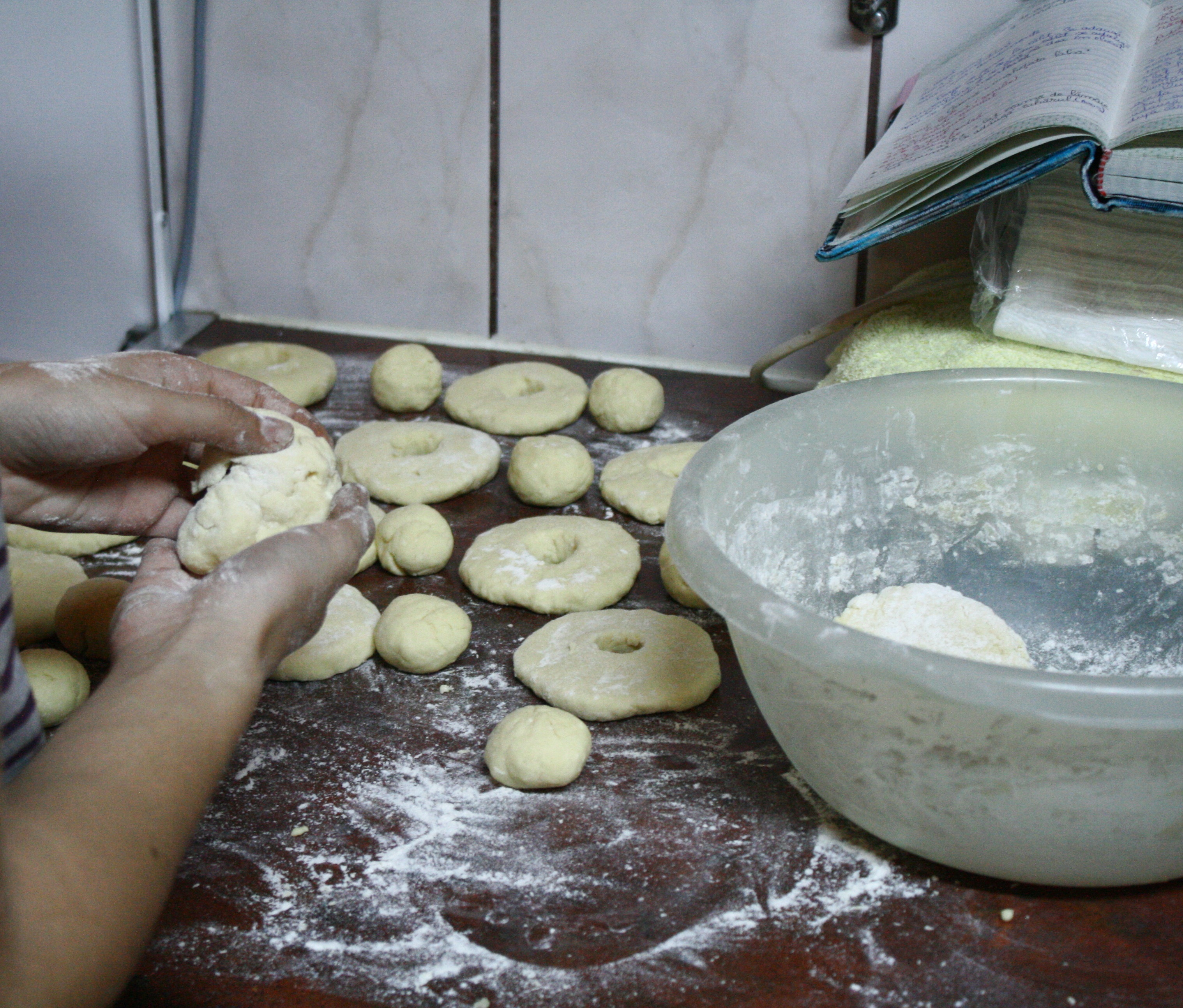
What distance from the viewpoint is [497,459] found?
197 centimetres

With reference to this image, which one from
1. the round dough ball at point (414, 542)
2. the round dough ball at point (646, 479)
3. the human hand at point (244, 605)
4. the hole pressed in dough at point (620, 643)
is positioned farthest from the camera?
the round dough ball at point (646, 479)

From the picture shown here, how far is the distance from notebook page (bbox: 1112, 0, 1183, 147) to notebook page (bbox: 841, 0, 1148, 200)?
0.02 meters

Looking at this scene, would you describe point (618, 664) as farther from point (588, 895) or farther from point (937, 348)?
point (937, 348)

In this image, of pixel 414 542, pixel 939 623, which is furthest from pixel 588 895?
pixel 414 542

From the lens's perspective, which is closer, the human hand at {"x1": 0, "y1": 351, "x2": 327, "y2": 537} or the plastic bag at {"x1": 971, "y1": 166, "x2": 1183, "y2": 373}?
the human hand at {"x1": 0, "y1": 351, "x2": 327, "y2": 537}

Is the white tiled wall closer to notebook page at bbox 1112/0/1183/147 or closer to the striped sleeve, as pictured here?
notebook page at bbox 1112/0/1183/147

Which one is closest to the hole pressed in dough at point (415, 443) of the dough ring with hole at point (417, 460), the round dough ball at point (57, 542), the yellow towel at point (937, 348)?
the dough ring with hole at point (417, 460)

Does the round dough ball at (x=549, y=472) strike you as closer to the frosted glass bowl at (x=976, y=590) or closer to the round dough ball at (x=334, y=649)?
the round dough ball at (x=334, y=649)

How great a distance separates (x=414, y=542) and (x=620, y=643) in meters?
0.36

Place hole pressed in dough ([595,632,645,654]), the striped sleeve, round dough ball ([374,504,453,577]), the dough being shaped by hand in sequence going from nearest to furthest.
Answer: the striped sleeve → the dough being shaped by hand → hole pressed in dough ([595,632,645,654]) → round dough ball ([374,504,453,577])

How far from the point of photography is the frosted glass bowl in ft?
2.92

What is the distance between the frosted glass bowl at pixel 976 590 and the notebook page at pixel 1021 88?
0.34 m

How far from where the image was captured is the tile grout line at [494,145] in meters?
2.21

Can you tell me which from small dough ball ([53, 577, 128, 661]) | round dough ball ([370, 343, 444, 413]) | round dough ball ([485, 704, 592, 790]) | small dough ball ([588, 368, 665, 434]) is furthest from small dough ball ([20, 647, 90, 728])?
small dough ball ([588, 368, 665, 434])
